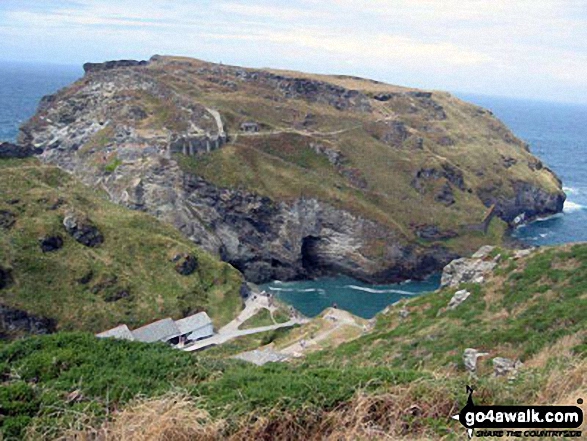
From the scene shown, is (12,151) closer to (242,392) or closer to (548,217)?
(242,392)

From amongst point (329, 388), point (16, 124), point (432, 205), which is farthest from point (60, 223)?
point (16, 124)

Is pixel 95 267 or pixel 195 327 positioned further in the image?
pixel 95 267

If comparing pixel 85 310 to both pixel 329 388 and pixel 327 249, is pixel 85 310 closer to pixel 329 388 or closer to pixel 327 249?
pixel 327 249

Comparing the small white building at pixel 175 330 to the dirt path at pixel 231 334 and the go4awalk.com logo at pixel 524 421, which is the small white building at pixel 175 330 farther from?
the go4awalk.com logo at pixel 524 421

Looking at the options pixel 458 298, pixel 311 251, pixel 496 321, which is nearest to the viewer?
pixel 496 321

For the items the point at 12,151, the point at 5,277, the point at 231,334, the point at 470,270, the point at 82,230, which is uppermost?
the point at 470,270

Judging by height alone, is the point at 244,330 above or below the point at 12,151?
below

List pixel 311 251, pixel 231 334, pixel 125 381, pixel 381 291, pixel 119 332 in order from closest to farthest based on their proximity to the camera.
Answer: pixel 125 381, pixel 119 332, pixel 231 334, pixel 381 291, pixel 311 251

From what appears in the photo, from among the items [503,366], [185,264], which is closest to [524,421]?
[503,366]
